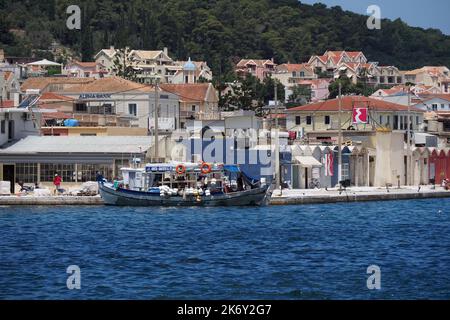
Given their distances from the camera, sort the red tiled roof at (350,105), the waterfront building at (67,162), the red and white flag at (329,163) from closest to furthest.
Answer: the waterfront building at (67,162)
the red and white flag at (329,163)
the red tiled roof at (350,105)

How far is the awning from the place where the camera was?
76812 millimetres

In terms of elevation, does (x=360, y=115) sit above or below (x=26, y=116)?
above

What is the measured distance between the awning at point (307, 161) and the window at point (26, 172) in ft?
49.8

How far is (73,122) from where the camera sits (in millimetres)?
83750

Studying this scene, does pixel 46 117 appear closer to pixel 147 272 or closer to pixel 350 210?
pixel 350 210

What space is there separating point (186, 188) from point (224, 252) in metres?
20.1

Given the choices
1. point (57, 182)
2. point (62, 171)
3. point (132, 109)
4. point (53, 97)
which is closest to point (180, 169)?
point (57, 182)

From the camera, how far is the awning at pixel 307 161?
76812mm

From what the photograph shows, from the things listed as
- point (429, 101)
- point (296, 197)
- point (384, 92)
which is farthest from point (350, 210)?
point (384, 92)

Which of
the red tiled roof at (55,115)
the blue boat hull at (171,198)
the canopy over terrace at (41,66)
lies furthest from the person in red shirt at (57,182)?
the canopy over terrace at (41,66)

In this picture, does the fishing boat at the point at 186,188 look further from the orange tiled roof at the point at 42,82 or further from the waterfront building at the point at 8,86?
the orange tiled roof at the point at 42,82

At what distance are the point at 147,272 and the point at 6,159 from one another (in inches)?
1342

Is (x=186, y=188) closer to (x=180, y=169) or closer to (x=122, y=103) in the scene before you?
(x=180, y=169)

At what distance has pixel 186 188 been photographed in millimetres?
66188
